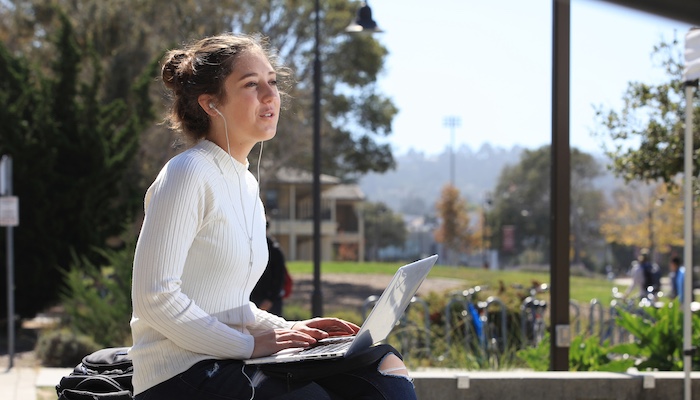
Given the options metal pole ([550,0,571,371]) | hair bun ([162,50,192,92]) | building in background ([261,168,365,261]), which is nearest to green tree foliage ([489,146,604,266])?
building in background ([261,168,365,261])

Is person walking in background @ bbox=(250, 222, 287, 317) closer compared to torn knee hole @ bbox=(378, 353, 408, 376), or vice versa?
torn knee hole @ bbox=(378, 353, 408, 376)

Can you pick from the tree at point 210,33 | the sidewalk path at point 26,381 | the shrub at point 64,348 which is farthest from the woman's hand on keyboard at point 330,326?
the tree at point 210,33

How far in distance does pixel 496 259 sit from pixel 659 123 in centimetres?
8853

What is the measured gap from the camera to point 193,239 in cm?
247

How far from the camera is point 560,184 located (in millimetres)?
7070

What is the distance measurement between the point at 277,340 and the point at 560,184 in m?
4.91

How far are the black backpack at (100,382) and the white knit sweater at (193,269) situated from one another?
0.72m

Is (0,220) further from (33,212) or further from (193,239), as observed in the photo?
(193,239)

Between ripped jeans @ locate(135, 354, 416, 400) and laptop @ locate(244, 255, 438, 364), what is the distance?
0.18 feet

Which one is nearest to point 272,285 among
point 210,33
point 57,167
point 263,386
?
point 263,386

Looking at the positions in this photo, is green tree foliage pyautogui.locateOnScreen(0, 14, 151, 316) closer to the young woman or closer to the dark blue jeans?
the young woman

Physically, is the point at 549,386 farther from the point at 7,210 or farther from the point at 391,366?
the point at 7,210

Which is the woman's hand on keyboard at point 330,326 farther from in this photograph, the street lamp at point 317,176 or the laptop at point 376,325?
the street lamp at point 317,176

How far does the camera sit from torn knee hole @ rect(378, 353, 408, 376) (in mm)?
2453
